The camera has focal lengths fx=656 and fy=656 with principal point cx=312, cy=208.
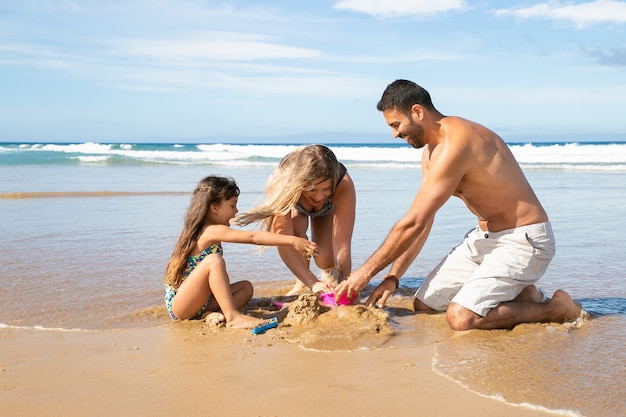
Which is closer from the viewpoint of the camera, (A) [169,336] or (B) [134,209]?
(A) [169,336]

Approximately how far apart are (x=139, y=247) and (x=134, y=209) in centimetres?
398

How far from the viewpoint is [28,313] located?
466 centimetres

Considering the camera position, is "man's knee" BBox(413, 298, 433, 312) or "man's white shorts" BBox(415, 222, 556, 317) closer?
"man's white shorts" BBox(415, 222, 556, 317)

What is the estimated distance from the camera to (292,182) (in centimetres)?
488

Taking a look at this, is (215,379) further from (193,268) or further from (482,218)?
(482,218)

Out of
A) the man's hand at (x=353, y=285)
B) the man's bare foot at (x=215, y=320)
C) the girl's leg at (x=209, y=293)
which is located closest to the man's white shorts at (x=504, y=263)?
the man's hand at (x=353, y=285)

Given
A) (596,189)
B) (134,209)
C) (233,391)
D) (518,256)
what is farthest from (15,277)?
(596,189)

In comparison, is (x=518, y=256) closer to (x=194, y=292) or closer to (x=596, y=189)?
(x=194, y=292)

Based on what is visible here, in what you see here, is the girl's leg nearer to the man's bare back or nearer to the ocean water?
the ocean water

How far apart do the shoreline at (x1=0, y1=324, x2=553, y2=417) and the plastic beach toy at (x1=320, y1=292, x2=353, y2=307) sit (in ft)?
1.94

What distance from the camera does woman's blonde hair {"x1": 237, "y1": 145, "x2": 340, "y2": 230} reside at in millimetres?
4875

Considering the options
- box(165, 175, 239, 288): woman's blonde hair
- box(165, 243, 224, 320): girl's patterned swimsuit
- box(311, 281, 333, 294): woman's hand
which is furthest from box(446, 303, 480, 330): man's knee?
Answer: box(165, 175, 239, 288): woman's blonde hair

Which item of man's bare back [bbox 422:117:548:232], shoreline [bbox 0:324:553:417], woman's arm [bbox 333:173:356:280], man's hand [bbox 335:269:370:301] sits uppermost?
man's bare back [bbox 422:117:548:232]

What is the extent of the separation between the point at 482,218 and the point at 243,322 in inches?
72.2
